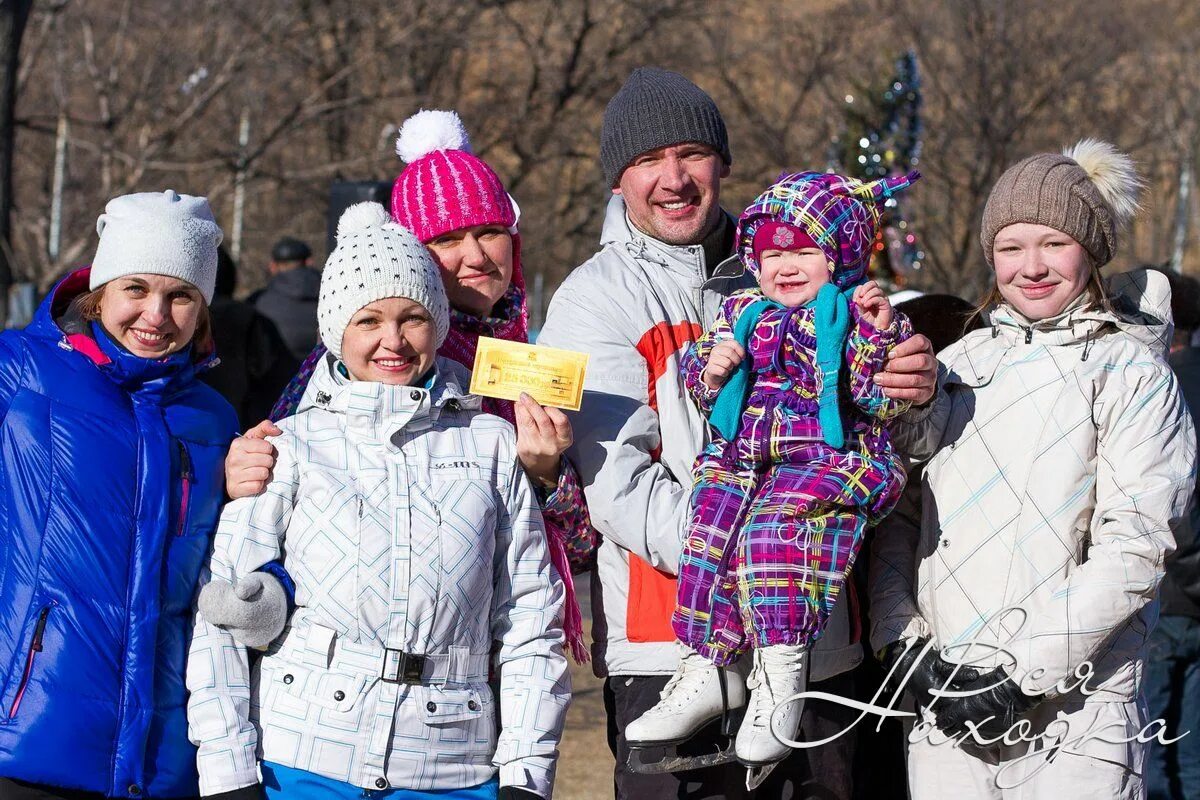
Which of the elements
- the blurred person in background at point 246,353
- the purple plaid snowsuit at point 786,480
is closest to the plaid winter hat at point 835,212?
the purple plaid snowsuit at point 786,480

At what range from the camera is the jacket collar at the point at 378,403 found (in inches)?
119

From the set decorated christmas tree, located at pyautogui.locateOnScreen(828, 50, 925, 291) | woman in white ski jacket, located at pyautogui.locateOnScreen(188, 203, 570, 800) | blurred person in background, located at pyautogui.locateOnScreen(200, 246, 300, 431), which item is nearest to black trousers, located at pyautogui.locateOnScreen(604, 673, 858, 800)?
woman in white ski jacket, located at pyautogui.locateOnScreen(188, 203, 570, 800)

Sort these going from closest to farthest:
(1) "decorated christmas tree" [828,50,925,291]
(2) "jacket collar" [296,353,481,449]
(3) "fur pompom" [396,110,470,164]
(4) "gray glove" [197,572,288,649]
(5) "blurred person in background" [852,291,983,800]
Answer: (4) "gray glove" [197,572,288,649]
(2) "jacket collar" [296,353,481,449]
(5) "blurred person in background" [852,291,983,800]
(3) "fur pompom" [396,110,470,164]
(1) "decorated christmas tree" [828,50,925,291]

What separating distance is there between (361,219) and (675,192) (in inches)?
31.8

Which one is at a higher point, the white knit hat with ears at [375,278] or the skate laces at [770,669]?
the white knit hat with ears at [375,278]

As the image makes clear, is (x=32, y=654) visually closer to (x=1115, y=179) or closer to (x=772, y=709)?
(x=772, y=709)

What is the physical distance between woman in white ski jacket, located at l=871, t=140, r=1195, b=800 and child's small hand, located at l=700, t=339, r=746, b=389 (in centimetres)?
46

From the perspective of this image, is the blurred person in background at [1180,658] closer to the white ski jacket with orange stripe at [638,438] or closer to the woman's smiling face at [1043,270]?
the woman's smiling face at [1043,270]

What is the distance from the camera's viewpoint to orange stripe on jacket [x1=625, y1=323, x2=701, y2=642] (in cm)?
333

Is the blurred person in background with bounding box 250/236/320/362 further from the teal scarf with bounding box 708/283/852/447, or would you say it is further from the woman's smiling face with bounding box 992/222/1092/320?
the woman's smiling face with bounding box 992/222/1092/320

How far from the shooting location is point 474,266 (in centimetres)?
356

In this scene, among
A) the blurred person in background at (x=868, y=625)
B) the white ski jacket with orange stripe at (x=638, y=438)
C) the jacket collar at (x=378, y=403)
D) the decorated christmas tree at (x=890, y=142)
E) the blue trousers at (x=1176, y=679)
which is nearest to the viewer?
the jacket collar at (x=378, y=403)

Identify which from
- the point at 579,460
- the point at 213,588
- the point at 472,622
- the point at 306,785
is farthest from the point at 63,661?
the point at 579,460

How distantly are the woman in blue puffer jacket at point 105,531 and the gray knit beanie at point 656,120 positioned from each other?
1.16 m
